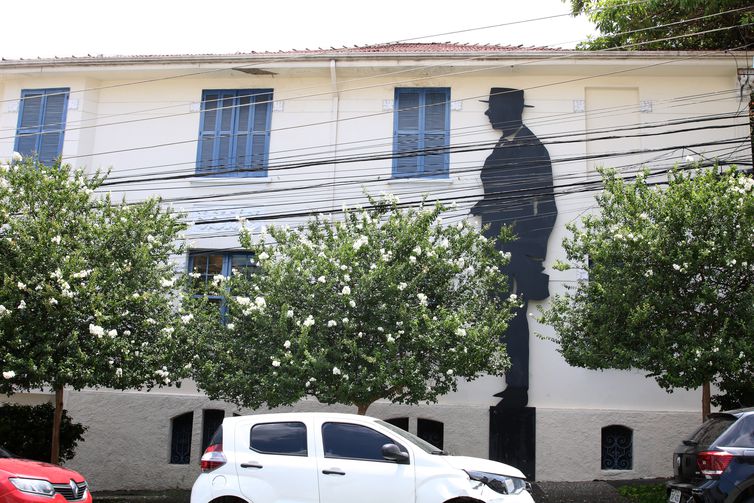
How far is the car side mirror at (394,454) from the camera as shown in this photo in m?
8.32

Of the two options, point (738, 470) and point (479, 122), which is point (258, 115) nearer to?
point (479, 122)

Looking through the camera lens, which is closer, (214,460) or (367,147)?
(214,460)

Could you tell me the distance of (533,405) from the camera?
14.9 m

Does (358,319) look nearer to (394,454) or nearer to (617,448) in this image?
(394,454)

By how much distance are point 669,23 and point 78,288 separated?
12.9 m

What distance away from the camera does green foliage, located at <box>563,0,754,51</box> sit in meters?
16.4

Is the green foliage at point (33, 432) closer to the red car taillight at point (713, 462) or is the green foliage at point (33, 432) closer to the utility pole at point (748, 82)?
the red car taillight at point (713, 462)

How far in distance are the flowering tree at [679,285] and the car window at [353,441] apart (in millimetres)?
4500

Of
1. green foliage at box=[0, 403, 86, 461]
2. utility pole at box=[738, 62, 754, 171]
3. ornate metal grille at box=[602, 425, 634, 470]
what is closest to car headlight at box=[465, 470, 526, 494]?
ornate metal grille at box=[602, 425, 634, 470]

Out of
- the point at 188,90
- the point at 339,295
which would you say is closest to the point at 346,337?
the point at 339,295

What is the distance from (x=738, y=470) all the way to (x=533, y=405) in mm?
6853

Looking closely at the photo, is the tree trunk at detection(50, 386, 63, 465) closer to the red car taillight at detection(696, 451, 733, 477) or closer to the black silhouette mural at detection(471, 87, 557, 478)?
the black silhouette mural at detection(471, 87, 557, 478)

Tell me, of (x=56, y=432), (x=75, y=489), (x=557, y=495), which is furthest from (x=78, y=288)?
(x=557, y=495)

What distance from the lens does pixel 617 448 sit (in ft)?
48.4
